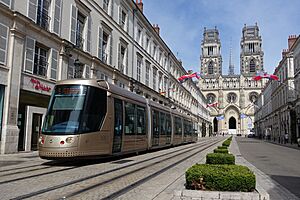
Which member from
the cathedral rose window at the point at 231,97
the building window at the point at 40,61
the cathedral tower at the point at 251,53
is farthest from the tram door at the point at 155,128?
the cathedral tower at the point at 251,53

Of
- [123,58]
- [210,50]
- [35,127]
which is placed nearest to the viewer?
[35,127]

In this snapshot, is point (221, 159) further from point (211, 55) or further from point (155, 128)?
point (211, 55)

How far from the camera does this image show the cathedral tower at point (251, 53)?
116 metres

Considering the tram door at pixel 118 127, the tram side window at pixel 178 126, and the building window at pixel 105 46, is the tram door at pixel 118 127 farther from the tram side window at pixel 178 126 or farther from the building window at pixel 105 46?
the building window at pixel 105 46

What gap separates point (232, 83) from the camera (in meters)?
115

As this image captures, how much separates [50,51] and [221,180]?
51.6 ft

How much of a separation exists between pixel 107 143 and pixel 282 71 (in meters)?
44.5

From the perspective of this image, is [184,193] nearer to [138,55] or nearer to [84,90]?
[84,90]

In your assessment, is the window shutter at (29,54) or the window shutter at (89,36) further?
the window shutter at (89,36)

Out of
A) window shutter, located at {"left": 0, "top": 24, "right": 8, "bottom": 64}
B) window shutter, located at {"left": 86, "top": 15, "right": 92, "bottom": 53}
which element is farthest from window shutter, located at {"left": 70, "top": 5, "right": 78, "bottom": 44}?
window shutter, located at {"left": 0, "top": 24, "right": 8, "bottom": 64}

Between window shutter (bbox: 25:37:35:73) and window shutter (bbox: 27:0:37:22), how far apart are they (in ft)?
4.21

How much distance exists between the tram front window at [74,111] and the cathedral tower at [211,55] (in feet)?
365

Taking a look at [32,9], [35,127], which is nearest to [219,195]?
[35,127]

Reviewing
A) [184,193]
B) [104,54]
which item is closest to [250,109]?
[104,54]
